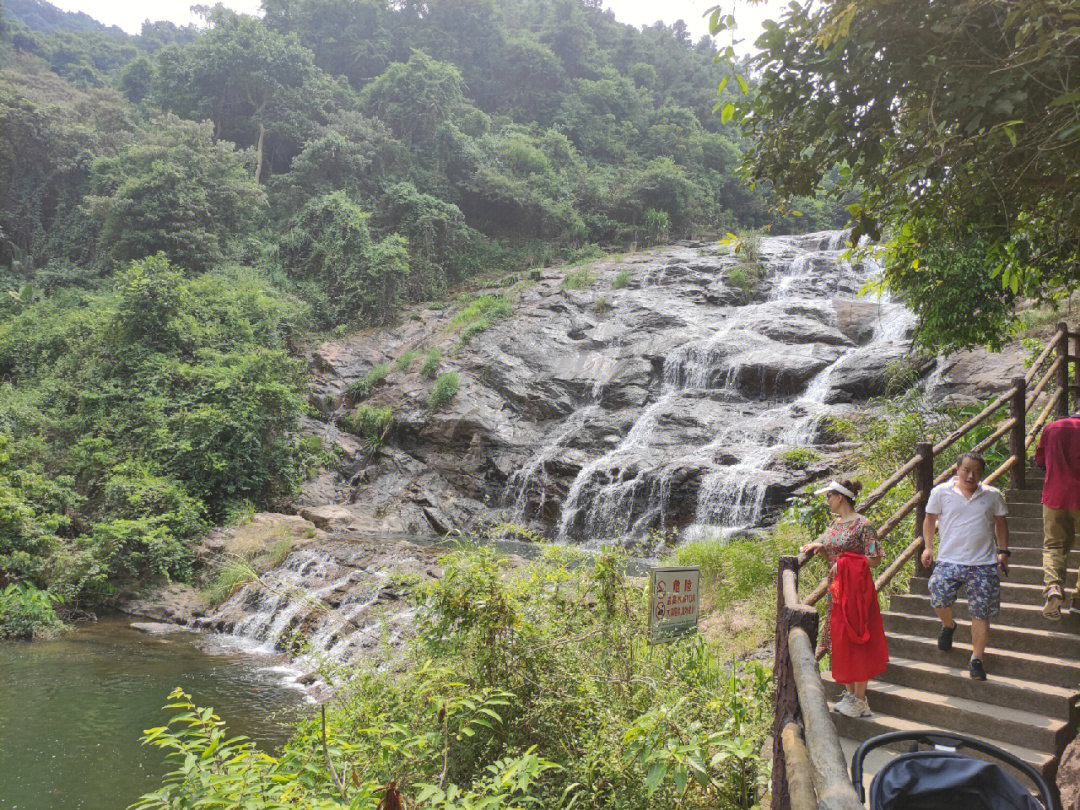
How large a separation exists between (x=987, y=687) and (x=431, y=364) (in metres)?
18.0

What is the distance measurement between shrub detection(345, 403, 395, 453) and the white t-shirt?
16.4 meters

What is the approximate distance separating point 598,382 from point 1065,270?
13.2 m

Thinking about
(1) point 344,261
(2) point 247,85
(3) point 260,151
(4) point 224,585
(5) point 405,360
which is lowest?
(4) point 224,585

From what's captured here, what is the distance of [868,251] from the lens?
5.85 meters

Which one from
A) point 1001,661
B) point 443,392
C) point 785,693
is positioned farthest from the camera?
point 443,392

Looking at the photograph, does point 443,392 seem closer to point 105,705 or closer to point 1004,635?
point 105,705

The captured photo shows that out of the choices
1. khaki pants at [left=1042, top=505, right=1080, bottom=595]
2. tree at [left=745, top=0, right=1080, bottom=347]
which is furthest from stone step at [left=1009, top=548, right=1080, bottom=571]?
tree at [left=745, top=0, right=1080, bottom=347]

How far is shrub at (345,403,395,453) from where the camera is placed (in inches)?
773

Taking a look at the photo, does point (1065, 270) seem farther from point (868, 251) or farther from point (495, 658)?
point (495, 658)

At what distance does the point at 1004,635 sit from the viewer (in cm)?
478

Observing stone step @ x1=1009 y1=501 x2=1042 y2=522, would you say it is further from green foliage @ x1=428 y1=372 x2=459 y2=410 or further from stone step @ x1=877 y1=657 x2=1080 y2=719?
green foliage @ x1=428 y1=372 x2=459 y2=410

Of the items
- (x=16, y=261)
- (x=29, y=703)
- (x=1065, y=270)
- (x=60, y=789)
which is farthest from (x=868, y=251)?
(x=16, y=261)

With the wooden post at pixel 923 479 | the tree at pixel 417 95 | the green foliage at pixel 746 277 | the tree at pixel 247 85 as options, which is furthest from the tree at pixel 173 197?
the wooden post at pixel 923 479

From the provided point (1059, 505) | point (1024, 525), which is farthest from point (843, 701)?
point (1024, 525)
